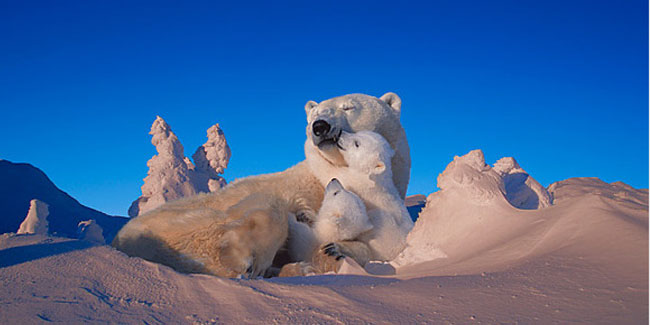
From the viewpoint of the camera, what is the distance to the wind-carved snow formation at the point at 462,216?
2.37m

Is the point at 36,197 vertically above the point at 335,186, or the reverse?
the point at 36,197

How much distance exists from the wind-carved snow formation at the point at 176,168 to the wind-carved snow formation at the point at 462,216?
15.6m

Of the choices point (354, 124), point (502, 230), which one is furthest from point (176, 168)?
point (502, 230)

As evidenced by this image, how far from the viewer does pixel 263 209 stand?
3.08 m

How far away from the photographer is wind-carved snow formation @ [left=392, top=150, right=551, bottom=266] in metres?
2.37

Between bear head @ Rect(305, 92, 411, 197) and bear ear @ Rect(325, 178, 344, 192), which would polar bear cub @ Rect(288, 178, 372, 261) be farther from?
bear head @ Rect(305, 92, 411, 197)

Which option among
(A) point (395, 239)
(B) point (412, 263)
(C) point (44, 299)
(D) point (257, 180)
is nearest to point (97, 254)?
(C) point (44, 299)

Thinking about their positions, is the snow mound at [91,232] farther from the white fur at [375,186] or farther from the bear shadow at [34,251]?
the bear shadow at [34,251]

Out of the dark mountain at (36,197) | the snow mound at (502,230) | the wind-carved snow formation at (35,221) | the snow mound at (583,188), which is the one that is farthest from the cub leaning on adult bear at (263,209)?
the dark mountain at (36,197)

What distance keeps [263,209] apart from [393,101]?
7.13ft

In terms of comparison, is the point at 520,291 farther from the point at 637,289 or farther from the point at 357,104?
the point at 357,104

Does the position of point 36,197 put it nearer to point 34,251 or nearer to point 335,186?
point 335,186

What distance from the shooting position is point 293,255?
3490 mm

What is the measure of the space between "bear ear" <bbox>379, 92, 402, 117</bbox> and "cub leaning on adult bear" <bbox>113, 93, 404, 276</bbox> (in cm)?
1
